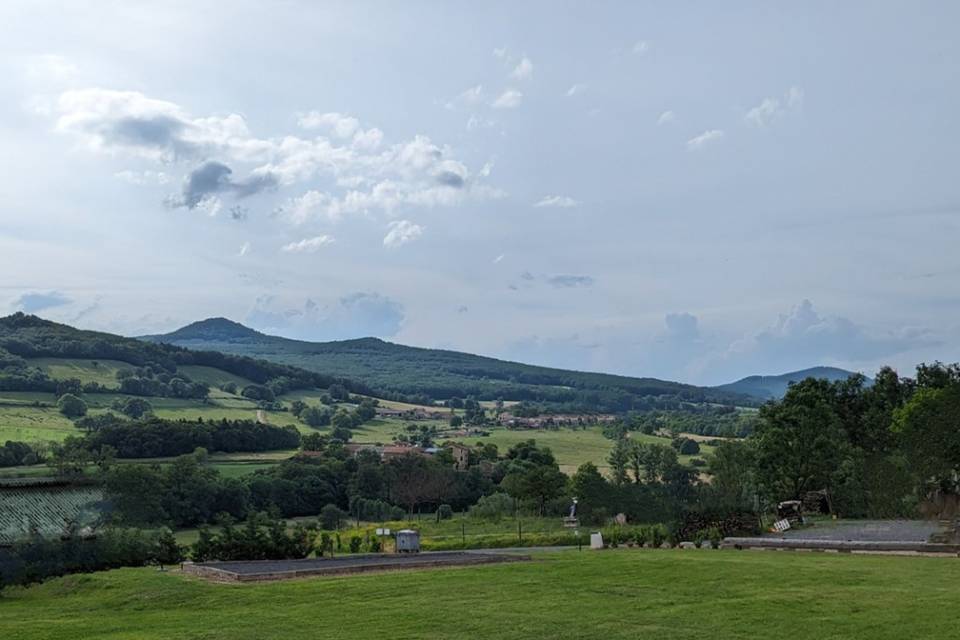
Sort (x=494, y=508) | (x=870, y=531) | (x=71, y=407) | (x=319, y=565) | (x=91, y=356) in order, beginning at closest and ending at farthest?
(x=319, y=565)
(x=870, y=531)
(x=494, y=508)
(x=71, y=407)
(x=91, y=356)

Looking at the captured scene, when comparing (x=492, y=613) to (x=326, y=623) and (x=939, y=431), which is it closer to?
(x=326, y=623)

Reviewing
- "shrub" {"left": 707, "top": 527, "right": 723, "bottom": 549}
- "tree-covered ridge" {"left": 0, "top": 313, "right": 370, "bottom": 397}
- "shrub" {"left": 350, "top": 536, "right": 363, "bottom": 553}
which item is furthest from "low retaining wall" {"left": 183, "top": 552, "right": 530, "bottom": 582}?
"tree-covered ridge" {"left": 0, "top": 313, "right": 370, "bottom": 397}

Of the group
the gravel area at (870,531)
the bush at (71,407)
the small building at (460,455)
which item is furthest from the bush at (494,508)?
A: the bush at (71,407)

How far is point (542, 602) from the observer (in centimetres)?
2341

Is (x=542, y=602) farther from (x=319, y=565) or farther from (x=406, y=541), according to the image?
(x=406, y=541)

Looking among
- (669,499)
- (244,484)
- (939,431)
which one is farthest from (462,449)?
(939,431)

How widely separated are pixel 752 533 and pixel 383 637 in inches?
1010

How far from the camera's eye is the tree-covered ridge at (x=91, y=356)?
144 metres

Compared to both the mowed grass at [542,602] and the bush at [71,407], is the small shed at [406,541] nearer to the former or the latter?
the mowed grass at [542,602]

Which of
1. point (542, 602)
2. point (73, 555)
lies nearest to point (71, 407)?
point (73, 555)

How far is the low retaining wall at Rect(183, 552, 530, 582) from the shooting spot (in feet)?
94.9

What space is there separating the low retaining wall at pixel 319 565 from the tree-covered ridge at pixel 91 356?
396 ft

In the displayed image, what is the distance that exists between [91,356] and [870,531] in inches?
6418

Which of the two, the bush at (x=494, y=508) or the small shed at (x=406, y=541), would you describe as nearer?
the small shed at (x=406, y=541)
